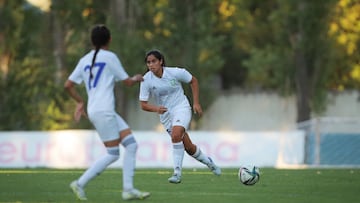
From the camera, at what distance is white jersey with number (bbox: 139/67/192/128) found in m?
16.1

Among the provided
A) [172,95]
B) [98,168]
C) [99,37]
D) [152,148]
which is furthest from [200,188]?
[152,148]

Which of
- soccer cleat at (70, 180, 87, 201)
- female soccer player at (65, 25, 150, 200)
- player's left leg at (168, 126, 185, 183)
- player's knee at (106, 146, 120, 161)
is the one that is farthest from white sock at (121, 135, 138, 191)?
player's left leg at (168, 126, 185, 183)

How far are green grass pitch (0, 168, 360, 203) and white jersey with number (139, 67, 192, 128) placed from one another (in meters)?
1.20

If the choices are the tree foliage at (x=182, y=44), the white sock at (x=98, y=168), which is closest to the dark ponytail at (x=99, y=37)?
the white sock at (x=98, y=168)

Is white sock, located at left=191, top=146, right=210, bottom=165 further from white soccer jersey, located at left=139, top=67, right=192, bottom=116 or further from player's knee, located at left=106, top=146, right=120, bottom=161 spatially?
player's knee, located at left=106, top=146, right=120, bottom=161

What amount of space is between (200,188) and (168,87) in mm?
1780

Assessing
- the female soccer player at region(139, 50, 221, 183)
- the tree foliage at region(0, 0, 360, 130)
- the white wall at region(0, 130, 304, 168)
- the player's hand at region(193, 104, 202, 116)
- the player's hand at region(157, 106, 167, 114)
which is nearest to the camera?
the player's hand at region(157, 106, 167, 114)

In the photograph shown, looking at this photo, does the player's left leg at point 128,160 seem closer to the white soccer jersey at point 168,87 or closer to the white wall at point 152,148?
the white soccer jersey at point 168,87

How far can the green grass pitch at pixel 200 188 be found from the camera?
44.2 ft

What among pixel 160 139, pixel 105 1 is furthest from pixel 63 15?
pixel 160 139

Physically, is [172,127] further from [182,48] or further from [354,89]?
Result: [354,89]

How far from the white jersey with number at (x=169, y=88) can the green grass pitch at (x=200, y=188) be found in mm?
1202

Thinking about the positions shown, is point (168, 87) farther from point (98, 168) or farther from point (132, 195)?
point (98, 168)

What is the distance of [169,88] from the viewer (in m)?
16.2
